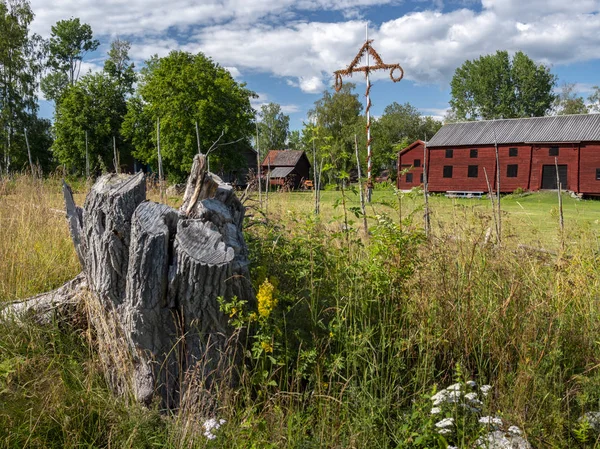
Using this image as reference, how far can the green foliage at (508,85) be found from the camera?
5962 cm

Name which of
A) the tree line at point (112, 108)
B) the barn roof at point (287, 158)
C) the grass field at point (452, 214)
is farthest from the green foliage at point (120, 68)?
the grass field at point (452, 214)

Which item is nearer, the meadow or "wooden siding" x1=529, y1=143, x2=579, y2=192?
the meadow

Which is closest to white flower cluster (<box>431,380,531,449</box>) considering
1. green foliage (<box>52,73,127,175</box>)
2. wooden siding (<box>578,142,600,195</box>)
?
wooden siding (<box>578,142,600,195</box>)

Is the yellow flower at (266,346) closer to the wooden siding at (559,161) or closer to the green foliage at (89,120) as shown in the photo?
the wooden siding at (559,161)

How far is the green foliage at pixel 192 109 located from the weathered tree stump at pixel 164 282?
29.9 meters

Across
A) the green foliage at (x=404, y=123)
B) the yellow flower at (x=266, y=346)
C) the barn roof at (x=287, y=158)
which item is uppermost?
the green foliage at (x=404, y=123)

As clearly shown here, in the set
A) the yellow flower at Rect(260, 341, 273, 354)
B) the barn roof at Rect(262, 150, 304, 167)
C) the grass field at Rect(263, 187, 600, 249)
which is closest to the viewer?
the yellow flower at Rect(260, 341, 273, 354)

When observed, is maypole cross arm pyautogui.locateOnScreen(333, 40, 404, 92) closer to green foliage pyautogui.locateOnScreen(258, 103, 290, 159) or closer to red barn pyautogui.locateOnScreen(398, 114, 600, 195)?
red barn pyautogui.locateOnScreen(398, 114, 600, 195)

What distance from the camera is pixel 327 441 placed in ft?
8.80

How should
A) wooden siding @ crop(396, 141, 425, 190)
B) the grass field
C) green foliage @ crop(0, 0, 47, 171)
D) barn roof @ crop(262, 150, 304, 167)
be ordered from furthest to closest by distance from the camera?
barn roof @ crop(262, 150, 304, 167) → wooden siding @ crop(396, 141, 425, 190) → green foliage @ crop(0, 0, 47, 171) → the grass field

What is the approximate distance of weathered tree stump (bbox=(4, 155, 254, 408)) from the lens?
9.86ft

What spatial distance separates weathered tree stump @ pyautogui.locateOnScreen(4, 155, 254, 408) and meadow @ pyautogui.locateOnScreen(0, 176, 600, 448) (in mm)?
156

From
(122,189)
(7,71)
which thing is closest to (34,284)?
(122,189)

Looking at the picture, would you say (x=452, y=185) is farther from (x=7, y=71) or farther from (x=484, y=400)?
(x=484, y=400)
